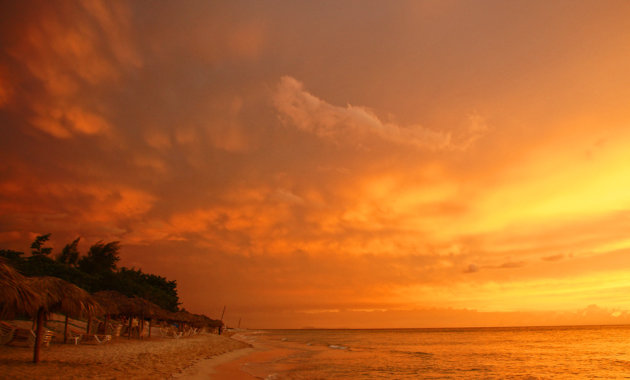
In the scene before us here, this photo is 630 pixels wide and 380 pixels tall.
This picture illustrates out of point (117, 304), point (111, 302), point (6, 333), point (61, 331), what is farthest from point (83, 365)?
point (117, 304)

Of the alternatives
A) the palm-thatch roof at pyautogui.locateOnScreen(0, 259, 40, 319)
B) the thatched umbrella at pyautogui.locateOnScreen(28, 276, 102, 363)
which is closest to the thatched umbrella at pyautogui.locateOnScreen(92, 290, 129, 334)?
the thatched umbrella at pyautogui.locateOnScreen(28, 276, 102, 363)

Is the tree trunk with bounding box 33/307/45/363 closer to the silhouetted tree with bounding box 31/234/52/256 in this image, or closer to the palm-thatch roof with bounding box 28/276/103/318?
the palm-thatch roof with bounding box 28/276/103/318

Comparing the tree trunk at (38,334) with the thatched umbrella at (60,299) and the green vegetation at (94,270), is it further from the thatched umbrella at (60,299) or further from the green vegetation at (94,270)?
the green vegetation at (94,270)

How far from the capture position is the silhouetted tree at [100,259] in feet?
176

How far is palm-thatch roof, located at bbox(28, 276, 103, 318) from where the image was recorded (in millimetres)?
12617

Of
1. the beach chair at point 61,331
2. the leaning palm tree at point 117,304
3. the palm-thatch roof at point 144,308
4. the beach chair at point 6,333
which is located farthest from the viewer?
the palm-thatch roof at point 144,308

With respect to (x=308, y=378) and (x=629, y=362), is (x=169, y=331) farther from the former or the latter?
(x=629, y=362)

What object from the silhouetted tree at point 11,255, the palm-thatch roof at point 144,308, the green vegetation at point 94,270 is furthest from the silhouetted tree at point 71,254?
the palm-thatch roof at point 144,308

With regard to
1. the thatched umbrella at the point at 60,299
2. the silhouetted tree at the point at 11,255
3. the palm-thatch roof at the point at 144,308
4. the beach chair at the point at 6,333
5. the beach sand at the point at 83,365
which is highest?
the silhouetted tree at the point at 11,255

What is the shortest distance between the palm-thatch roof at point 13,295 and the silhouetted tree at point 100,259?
50299 millimetres

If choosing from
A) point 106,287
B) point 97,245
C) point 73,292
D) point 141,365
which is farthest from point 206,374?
point 97,245

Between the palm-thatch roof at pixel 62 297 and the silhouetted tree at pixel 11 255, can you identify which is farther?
the silhouetted tree at pixel 11 255

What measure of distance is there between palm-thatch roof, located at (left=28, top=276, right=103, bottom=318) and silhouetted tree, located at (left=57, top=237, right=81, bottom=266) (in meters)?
47.6

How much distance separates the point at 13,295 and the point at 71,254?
175 feet
